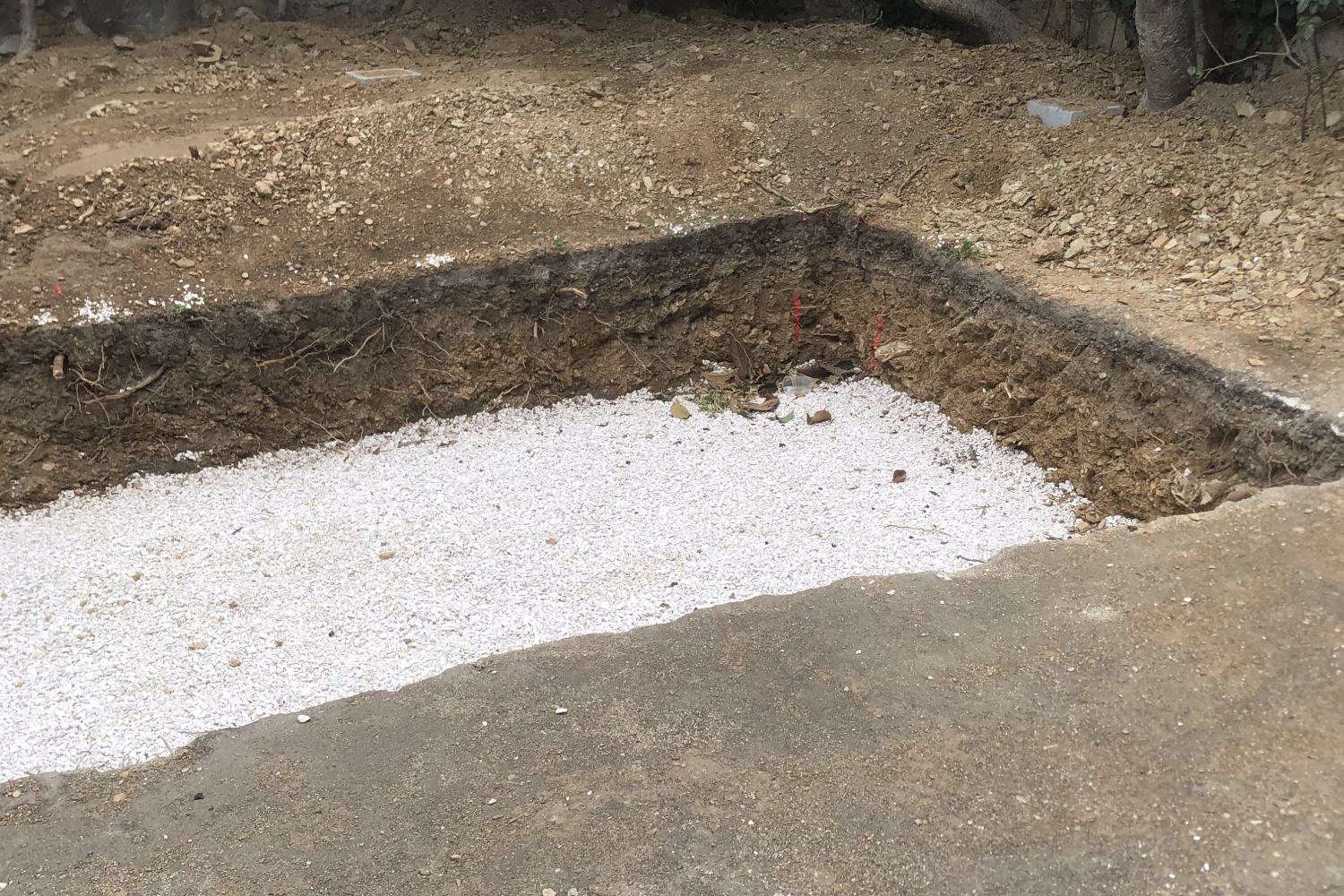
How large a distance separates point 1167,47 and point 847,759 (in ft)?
20.2

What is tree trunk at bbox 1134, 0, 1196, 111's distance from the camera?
6.55 meters

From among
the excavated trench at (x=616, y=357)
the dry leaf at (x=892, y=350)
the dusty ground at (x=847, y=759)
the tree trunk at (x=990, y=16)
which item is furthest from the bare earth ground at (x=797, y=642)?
the tree trunk at (x=990, y=16)

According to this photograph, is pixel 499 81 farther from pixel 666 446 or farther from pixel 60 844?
pixel 60 844

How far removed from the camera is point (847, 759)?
330 cm

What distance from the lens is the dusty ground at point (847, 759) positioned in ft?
9.61

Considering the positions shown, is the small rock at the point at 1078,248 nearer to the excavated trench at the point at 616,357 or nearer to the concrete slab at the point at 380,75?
the excavated trench at the point at 616,357

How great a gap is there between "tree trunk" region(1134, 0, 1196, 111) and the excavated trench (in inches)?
90.9

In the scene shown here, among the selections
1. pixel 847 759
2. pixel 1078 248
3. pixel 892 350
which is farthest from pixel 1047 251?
pixel 847 759

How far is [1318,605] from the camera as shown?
11.6 feet

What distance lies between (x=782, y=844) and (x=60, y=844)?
2.86 meters

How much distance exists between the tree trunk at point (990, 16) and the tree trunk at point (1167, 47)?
1813mm

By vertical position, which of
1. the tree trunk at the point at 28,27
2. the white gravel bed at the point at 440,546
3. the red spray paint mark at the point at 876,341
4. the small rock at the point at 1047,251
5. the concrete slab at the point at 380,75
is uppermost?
the tree trunk at the point at 28,27

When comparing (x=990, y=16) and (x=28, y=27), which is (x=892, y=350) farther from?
(x=28, y=27)

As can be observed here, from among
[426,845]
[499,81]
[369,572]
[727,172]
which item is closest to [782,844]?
[426,845]
